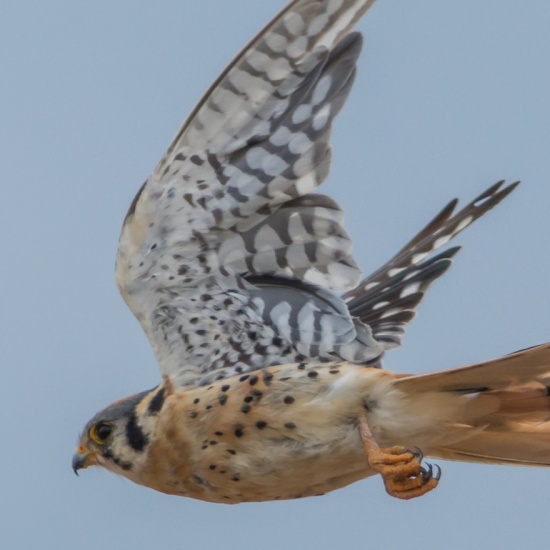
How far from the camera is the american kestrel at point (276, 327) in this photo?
6.07 metres

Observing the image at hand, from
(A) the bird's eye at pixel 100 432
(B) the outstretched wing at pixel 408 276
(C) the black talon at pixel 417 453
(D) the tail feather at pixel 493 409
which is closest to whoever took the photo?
(D) the tail feather at pixel 493 409

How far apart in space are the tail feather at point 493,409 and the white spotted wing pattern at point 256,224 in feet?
1.56

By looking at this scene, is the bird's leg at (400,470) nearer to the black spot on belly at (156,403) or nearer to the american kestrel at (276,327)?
the american kestrel at (276,327)

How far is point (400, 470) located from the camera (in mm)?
6039

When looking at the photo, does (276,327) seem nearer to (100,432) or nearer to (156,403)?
(156,403)

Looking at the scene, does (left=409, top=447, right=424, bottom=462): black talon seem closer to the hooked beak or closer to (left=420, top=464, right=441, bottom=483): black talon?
(left=420, top=464, right=441, bottom=483): black talon

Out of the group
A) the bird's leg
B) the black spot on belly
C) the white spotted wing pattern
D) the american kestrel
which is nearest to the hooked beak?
the american kestrel

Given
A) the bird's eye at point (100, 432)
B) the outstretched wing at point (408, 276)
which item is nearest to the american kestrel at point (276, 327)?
the bird's eye at point (100, 432)

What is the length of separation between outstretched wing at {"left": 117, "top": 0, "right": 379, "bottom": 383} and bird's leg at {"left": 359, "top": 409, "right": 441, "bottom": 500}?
546 mm

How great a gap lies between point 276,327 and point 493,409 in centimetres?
100

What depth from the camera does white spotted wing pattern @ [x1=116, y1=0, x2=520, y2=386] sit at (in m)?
6.06

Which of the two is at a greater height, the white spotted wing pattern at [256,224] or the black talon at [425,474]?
the white spotted wing pattern at [256,224]

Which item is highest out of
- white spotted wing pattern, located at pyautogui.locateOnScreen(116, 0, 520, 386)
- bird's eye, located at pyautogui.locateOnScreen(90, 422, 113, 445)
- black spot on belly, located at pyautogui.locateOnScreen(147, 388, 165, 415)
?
white spotted wing pattern, located at pyautogui.locateOnScreen(116, 0, 520, 386)

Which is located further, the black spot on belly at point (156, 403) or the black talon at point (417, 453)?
the black spot on belly at point (156, 403)
